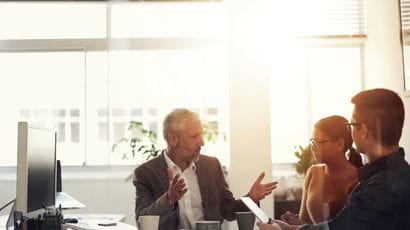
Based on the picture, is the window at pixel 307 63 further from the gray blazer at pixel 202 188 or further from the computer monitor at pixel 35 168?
the computer monitor at pixel 35 168

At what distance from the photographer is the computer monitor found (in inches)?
60.4

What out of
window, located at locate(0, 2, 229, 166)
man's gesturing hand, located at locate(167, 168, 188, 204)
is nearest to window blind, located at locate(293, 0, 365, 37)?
window, located at locate(0, 2, 229, 166)

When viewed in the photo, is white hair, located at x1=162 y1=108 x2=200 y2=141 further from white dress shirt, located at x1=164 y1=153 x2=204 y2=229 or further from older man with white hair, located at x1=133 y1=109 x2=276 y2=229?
white dress shirt, located at x1=164 y1=153 x2=204 y2=229

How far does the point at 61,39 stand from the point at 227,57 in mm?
1591

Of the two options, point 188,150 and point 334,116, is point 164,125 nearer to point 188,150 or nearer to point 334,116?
point 188,150

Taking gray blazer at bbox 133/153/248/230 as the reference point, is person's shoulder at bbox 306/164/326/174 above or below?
above

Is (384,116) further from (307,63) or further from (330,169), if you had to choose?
(307,63)

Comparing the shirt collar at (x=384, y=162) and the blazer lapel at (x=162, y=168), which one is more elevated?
the shirt collar at (x=384, y=162)

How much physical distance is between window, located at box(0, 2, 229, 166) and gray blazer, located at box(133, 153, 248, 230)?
184 cm

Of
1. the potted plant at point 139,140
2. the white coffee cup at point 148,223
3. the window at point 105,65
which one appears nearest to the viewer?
the white coffee cup at point 148,223

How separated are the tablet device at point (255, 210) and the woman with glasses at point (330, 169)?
→ 8 centimetres

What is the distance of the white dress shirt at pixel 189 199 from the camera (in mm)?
2185

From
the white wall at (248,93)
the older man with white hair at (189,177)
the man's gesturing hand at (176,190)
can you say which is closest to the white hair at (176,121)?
the older man with white hair at (189,177)

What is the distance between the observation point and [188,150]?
2.39 meters
